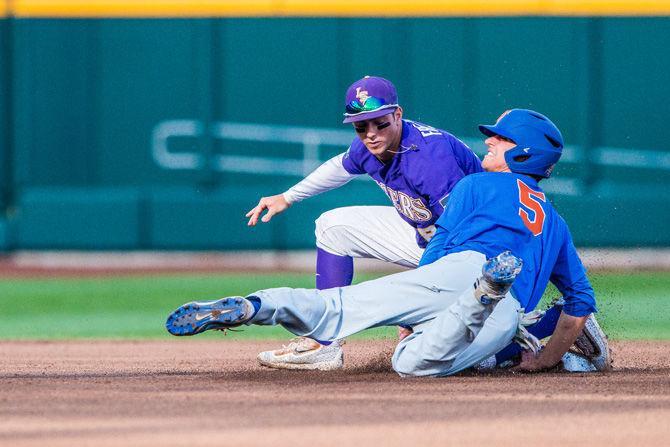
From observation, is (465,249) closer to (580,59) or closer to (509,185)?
(509,185)

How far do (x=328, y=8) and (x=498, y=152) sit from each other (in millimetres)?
8336

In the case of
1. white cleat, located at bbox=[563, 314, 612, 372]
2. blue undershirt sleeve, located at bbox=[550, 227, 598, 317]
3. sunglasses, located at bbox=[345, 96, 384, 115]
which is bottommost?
white cleat, located at bbox=[563, 314, 612, 372]

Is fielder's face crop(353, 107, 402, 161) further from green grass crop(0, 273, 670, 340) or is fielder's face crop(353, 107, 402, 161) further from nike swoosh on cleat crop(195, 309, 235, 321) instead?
green grass crop(0, 273, 670, 340)

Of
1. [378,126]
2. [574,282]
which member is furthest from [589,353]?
[378,126]

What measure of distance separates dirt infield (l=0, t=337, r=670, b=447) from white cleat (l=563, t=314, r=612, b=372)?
3.9 inches

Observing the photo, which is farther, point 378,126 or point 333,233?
point 333,233

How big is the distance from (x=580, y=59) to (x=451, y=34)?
1371 mm

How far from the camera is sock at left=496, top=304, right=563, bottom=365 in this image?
5.38 meters

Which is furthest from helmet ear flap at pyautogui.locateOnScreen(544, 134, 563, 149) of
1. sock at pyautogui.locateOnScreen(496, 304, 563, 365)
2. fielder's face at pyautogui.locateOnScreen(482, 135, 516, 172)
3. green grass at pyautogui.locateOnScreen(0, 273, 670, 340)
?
green grass at pyautogui.locateOnScreen(0, 273, 670, 340)

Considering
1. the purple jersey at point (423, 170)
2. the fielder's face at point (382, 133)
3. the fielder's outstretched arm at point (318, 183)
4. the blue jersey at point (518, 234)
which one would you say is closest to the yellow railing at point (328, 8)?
the fielder's outstretched arm at point (318, 183)

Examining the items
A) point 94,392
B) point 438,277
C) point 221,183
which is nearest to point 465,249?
point 438,277

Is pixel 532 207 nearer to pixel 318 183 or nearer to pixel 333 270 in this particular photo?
pixel 333 270

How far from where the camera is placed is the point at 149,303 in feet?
32.4

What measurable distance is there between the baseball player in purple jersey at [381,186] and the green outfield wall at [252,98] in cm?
717
